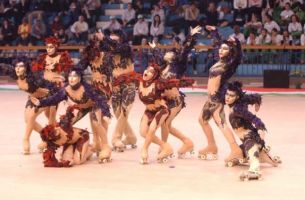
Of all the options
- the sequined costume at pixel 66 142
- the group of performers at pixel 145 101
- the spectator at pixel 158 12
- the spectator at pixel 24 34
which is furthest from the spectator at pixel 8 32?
the sequined costume at pixel 66 142

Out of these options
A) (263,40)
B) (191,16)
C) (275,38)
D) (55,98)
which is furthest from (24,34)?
(55,98)

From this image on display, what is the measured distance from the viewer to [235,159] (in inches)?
316

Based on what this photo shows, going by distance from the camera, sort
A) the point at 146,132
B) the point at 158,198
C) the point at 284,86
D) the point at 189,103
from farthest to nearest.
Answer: the point at 284,86 < the point at 189,103 < the point at 146,132 < the point at 158,198

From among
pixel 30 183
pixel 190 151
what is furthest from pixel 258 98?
pixel 30 183

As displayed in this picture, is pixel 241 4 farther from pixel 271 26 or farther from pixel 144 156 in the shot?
pixel 144 156

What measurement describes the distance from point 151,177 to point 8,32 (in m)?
14.9

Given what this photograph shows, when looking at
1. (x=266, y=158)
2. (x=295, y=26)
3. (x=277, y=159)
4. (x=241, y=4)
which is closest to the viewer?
(x=266, y=158)

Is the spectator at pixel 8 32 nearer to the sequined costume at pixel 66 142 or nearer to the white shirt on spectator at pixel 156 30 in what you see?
the white shirt on spectator at pixel 156 30

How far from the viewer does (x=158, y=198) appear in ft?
21.5

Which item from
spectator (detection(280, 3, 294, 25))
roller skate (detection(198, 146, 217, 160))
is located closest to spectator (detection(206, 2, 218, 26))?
spectator (detection(280, 3, 294, 25))

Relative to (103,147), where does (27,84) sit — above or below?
above

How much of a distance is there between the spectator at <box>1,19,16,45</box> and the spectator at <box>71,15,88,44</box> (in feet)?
7.08

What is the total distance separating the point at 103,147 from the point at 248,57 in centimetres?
1069

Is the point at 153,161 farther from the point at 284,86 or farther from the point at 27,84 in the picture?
the point at 284,86
